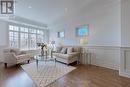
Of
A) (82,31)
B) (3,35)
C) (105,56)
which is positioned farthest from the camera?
(3,35)

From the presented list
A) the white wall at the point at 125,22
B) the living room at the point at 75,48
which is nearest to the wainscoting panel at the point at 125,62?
the living room at the point at 75,48

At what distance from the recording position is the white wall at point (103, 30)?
4145mm

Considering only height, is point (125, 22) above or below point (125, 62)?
above

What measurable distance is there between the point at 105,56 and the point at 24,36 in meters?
5.63

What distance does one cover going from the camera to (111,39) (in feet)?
14.3

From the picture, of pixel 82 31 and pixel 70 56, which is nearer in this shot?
pixel 70 56

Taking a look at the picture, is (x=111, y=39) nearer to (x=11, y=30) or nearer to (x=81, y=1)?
(x=81, y=1)

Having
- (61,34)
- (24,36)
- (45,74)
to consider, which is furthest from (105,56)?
(24,36)

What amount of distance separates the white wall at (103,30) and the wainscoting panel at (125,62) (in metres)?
0.76

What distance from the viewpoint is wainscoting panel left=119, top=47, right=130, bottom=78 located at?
3.24 m

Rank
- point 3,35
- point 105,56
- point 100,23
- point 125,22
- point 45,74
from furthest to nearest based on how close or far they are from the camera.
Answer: point 3,35, point 100,23, point 105,56, point 45,74, point 125,22

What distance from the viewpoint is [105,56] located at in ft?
15.0

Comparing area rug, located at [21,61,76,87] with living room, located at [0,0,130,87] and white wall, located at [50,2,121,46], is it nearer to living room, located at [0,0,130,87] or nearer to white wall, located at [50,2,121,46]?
living room, located at [0,0,130,87]

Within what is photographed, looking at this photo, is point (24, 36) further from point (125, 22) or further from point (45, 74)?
point (125, 22)
